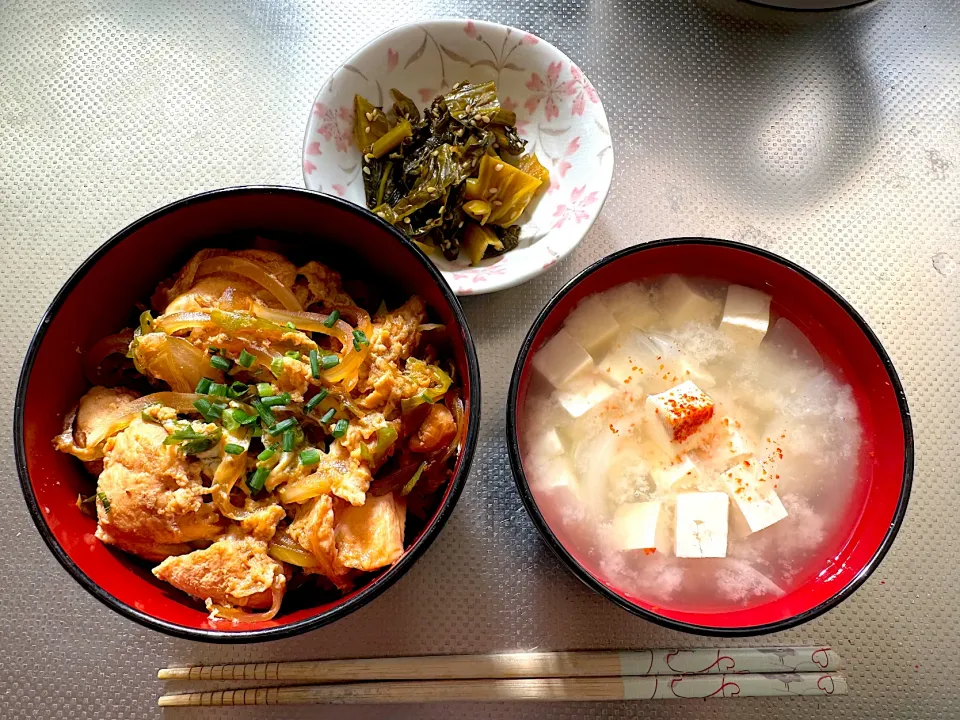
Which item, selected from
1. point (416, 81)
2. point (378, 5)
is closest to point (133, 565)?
point (416, 81)

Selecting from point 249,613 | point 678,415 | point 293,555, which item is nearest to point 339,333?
point 293,555

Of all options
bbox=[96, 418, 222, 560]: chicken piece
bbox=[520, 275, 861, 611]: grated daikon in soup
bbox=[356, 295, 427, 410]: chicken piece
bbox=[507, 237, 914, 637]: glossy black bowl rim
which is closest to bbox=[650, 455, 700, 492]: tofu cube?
bbox=[520, 275, 861, 611]: grated daikon in soup

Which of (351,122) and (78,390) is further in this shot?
(351,122)

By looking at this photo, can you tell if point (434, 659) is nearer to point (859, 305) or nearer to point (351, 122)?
point (351, 122)

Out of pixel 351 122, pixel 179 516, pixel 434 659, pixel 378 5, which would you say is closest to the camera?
pixel 179 516

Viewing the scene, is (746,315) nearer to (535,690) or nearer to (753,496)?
(753,496)

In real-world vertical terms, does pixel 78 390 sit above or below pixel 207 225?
below
